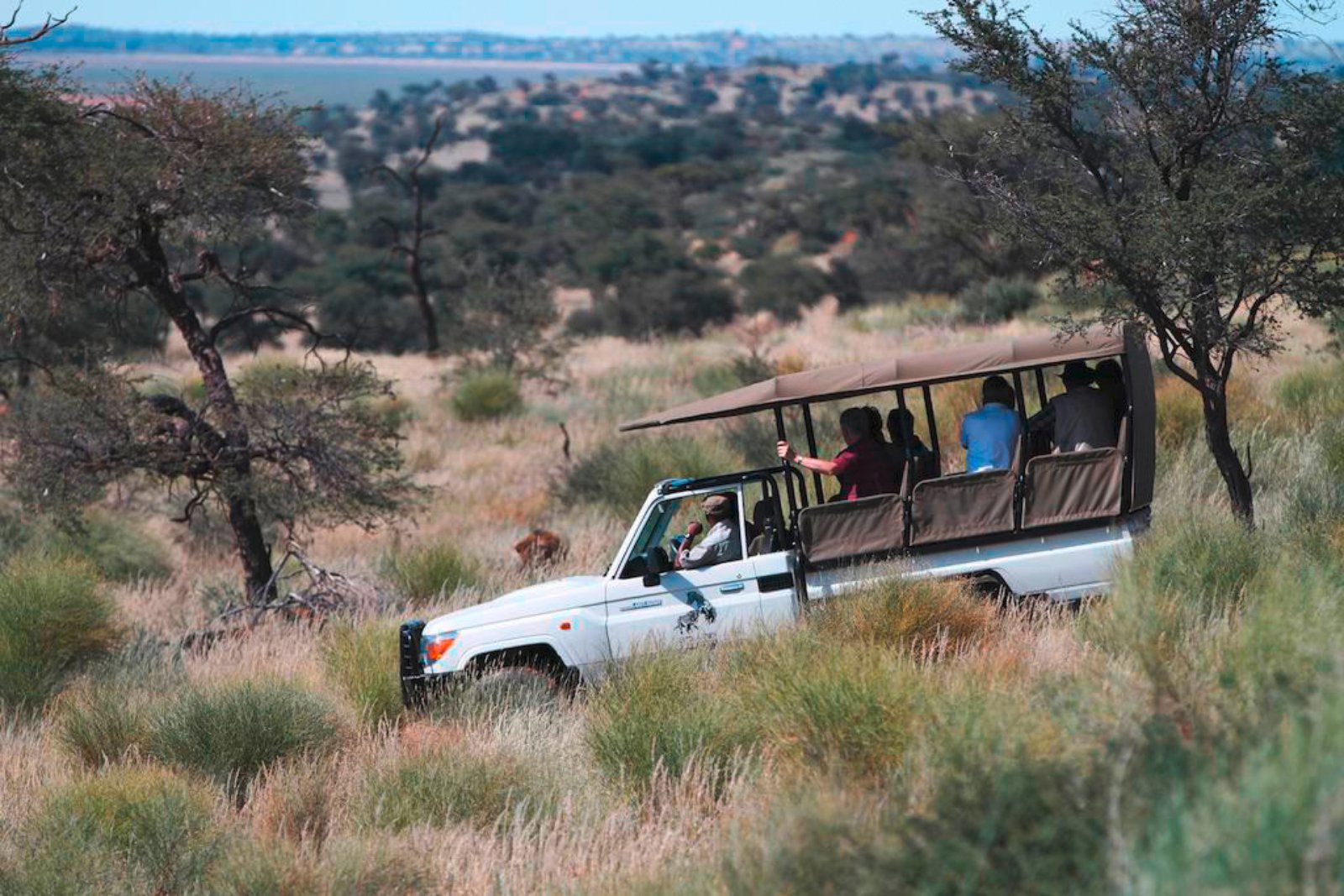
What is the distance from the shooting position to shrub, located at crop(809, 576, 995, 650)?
895cm

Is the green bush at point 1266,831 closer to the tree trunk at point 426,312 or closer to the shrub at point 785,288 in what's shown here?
the tree trunk at point 426,312

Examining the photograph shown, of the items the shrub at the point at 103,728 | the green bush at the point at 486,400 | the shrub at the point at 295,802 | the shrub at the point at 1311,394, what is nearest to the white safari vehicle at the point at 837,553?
the shrub at the point at 295,802

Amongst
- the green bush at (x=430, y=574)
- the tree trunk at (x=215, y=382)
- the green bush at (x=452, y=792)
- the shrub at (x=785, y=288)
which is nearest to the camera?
the green bush at (x=452, y=792)

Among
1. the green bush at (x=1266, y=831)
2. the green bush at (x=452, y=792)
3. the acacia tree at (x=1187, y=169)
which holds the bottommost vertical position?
the green bush at (x=452, y=792)

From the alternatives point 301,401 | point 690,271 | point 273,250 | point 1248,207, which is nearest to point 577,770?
point 1248,207

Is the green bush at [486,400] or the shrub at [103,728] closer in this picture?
the shrub at [103,728]

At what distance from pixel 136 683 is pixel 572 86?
548ft

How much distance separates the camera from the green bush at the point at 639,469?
17625mm

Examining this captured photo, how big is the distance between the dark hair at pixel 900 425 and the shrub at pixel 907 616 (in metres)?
1.29

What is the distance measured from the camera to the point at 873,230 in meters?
50.8

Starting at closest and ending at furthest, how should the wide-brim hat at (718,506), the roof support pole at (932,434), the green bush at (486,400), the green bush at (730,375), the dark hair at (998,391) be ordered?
the wide-brim hat at (718,506) < the dark hair at (998,391) < the roof support pole at (932,434) < the green bush at (730,375) < the green bush at (486,400)

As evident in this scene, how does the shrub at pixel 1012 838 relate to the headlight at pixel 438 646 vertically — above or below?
above

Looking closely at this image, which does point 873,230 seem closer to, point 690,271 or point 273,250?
point 690,271

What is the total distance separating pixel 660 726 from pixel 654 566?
1991 millimetres
